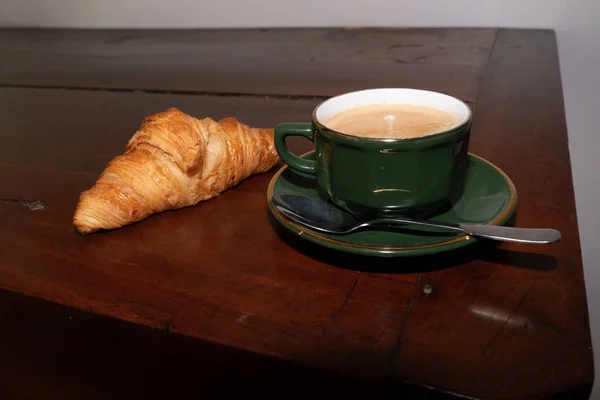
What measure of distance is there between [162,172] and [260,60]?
2.28ft

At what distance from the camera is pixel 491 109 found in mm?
876

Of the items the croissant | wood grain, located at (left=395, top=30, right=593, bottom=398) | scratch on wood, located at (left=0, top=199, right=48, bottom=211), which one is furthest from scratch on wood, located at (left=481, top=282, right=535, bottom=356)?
scratch on wood, located at (left=0, top=199, right=48, bottom=211)

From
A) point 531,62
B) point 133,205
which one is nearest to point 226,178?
point 133,205

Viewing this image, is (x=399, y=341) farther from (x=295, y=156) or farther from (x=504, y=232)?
(x=295, y=156)

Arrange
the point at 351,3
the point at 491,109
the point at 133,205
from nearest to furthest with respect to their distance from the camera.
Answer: the point at 133,205
the point at 491,109
the point at 351,3

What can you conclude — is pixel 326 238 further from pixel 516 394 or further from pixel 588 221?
pixel 588 221

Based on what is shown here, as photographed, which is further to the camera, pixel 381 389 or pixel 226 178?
pixel 226 178

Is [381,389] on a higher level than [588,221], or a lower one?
higher

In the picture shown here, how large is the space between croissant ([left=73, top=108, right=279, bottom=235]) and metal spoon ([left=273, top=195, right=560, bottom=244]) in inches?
4.2

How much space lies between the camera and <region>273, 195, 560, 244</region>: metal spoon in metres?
0.47

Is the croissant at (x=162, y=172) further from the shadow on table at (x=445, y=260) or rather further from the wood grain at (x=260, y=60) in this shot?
the wood grain at (x=260, y=60)

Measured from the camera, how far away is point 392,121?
0.59m

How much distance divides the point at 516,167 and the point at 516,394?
1.24ft

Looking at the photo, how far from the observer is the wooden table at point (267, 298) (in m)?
0.41
